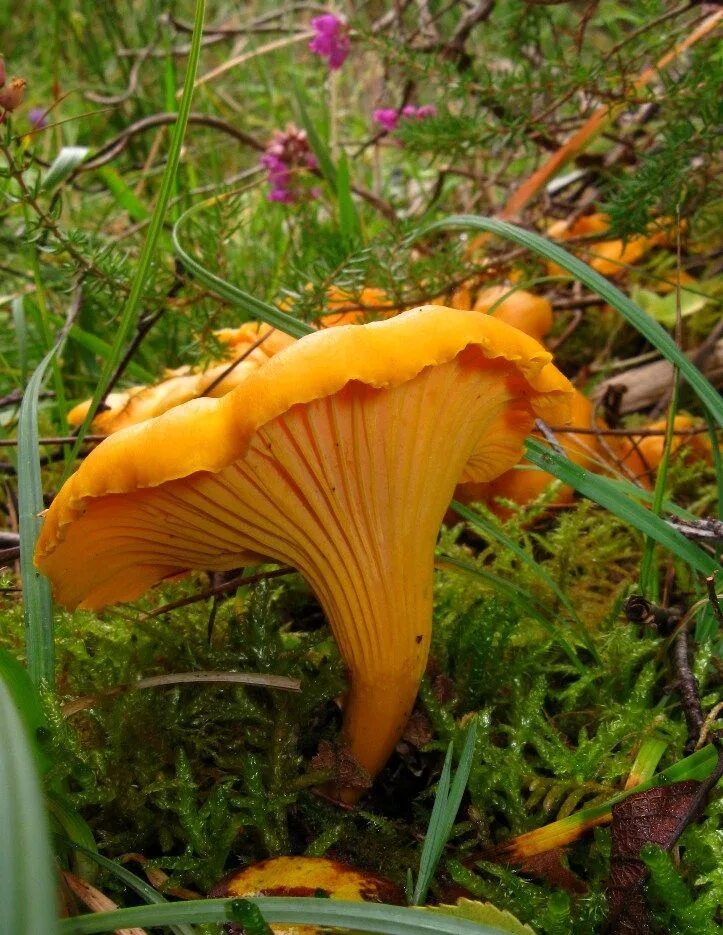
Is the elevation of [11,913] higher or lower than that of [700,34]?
lower

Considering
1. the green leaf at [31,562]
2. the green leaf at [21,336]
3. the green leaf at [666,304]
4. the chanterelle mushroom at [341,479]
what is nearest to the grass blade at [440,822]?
the chanterelle mushroom at [341,479]

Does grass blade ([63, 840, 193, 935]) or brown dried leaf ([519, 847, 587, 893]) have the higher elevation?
grass blade ([63, 840, 193, 935])

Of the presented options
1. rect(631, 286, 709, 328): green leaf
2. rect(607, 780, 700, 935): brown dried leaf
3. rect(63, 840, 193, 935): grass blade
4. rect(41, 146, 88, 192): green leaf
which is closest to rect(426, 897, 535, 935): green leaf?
rect(607, 780, 700, 935): brown dried leaf

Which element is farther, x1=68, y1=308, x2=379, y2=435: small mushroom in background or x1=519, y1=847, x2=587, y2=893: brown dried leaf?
x1=68, y1=308, x2=379, y2=435: small mushroom in background

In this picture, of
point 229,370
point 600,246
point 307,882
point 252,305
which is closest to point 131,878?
point 307,882

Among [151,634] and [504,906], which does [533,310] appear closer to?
[151,634]

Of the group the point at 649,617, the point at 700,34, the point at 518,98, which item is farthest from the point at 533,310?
the point at 649,617

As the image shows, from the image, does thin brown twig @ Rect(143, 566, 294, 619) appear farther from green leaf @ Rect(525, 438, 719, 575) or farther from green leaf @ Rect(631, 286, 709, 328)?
green leaf @ Rect(631, 286, 709, 328)
